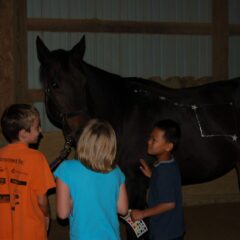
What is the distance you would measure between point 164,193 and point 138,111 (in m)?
1.86

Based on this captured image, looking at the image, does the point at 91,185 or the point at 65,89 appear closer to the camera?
the point at 91,185

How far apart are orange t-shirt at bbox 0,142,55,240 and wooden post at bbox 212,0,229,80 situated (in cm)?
481

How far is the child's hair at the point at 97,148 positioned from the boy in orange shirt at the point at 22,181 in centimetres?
36

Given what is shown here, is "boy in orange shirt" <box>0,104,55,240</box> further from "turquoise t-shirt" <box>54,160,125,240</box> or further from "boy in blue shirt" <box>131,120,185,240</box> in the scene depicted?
"boy in blue shirt" <box>131,120,185,240</box>

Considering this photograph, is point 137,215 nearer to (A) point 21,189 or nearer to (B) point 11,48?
(A) point 21,189

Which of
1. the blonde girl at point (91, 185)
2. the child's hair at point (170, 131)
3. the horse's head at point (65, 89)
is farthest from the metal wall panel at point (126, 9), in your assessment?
the blonde girl at point (91, 185)

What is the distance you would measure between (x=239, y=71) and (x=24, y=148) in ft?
16.9

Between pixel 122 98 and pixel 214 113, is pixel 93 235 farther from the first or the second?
pixel 214 113

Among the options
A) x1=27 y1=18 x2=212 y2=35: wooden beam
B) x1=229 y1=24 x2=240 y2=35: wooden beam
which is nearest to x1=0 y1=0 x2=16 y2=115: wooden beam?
x1=27 y1=18 x2=212 y2=35: wooden beam

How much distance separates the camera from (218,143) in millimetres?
5234

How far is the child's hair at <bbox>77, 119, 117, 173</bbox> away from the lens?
272cm

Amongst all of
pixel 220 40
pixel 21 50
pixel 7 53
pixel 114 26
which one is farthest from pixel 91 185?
pixel 220 40

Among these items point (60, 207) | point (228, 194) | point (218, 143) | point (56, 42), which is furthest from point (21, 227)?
point (228, 194)

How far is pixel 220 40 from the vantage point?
7.40 meters
